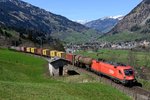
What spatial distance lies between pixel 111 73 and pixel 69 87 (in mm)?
22020

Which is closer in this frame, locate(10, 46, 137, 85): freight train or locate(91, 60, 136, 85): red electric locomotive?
locate(91, 60, 136, 85): red electric locomotive

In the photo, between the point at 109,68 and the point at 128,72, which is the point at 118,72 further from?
the point at 109,68

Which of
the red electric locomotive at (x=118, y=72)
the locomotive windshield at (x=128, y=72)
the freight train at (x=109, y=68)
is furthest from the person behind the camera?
the locomotive windshield at (x=128, y=72)

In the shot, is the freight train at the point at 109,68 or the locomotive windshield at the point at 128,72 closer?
the freight train at the point at 109,68

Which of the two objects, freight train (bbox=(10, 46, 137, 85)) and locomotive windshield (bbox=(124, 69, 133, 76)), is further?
locomotive windshield (bbox=(124, 69, 133, 76))

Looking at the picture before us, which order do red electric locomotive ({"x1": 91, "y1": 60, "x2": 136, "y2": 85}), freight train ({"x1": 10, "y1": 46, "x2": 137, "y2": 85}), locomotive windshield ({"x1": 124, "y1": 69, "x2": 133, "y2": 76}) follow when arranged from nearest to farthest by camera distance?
red electric locomotive ({"x1": 91, "y1": 60, "x2": 136, "y2": 85}) < freight train ({"x1": 10, "y1": 46, "x2": 137, "y2": 85}) < locomotive windshield ({"x1": 124, "y1": 69, "x2": 133, "y2": 76})

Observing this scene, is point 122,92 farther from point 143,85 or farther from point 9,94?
point 9,94

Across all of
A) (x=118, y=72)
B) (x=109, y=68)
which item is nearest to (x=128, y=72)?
(x=118, y=72)

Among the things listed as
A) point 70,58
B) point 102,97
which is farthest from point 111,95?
point 70,58

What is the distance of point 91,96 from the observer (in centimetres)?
5019

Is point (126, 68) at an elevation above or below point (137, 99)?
above

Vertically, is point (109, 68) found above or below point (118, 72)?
above

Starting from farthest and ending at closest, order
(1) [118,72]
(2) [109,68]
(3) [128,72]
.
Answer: (2) [109,68] → (1) [118,72] → (3) [128,72]

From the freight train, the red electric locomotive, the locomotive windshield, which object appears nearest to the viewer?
the red electric locomotive
